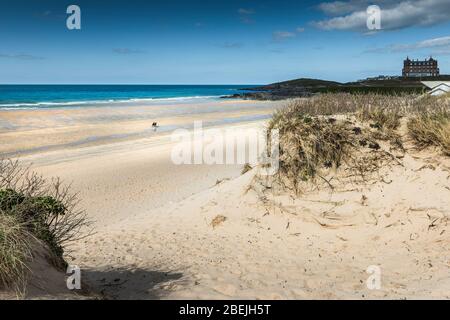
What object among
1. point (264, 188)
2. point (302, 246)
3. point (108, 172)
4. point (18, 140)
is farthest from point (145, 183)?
point (18, 140)

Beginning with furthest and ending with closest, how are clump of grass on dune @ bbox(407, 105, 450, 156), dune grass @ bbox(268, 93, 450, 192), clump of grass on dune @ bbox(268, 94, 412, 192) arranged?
1. clump of grass on dune @ bbox(268, 94, 412, 192)
2. dune grass @ bbox(268, 93, 450, 192)
3. clump of grass on dune @ bbox(407, 105, 450, 156)

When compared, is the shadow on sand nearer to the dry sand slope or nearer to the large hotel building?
the dry sand slope

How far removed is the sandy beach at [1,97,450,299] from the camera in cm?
580

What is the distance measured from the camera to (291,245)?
26.0 ft

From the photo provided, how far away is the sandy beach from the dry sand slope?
0.8 inches

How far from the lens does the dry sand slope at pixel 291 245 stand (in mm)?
5816

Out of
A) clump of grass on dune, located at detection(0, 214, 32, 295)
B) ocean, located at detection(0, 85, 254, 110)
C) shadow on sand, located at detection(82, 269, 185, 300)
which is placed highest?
ocean, located at detection(0, 85, 254, 110)

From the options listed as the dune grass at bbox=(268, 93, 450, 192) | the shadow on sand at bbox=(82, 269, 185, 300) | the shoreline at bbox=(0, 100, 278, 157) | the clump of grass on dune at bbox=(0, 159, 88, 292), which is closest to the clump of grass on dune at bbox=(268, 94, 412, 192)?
the dune grass at bbox=(268, 93, 450, 192)

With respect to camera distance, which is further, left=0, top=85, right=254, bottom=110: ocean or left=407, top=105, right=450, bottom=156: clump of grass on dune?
left=0, top=85, right=254, bottom=110: ocean

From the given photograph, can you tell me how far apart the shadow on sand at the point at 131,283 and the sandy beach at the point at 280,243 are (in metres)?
0.02

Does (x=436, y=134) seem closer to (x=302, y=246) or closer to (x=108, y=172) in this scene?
(x=302, y=246)

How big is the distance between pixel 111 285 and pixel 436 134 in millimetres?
7209

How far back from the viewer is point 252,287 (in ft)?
19.4

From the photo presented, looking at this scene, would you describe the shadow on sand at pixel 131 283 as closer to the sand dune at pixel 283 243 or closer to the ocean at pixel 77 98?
the sand dune at pixel 283 243
